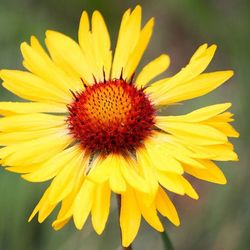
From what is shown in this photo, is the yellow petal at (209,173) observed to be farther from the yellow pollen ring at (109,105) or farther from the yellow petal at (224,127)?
the yellow pollen ring at (109,105)

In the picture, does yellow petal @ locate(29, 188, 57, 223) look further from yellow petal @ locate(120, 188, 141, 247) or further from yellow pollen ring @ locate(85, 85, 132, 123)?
yellow pollen ring @ locate(85, 85, 132, 123)

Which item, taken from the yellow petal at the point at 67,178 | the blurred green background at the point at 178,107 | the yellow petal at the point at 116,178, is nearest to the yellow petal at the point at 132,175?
the yellow petal at the point at 116,178

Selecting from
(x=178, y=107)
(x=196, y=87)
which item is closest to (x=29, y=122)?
(x=196, y=87)

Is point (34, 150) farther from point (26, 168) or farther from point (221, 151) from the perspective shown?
point (221, 151)

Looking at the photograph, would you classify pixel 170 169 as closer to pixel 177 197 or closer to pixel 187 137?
pixel 187 137

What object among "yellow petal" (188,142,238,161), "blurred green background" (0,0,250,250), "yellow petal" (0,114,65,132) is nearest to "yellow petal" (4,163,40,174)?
"yellow petal" (0,114,65,132)

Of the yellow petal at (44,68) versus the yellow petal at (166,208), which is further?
the yellow petal at (44,68)
